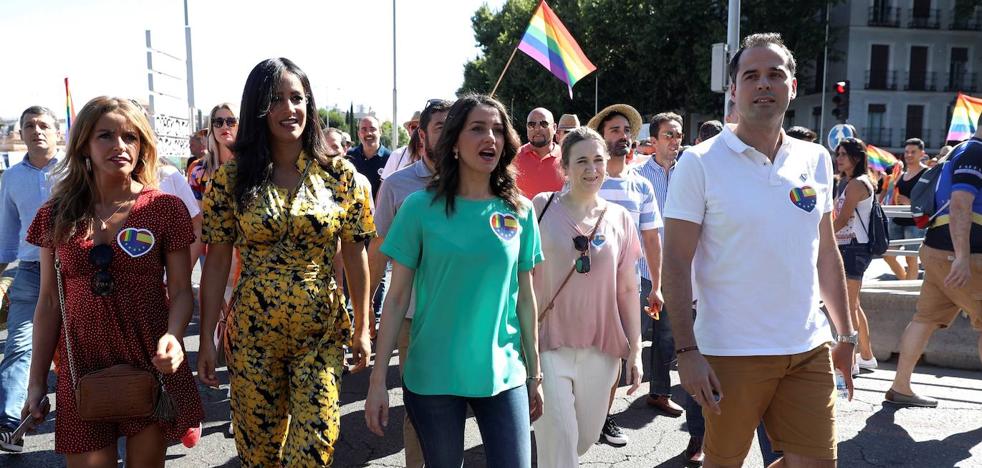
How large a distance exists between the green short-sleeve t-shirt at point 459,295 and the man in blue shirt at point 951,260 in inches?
138

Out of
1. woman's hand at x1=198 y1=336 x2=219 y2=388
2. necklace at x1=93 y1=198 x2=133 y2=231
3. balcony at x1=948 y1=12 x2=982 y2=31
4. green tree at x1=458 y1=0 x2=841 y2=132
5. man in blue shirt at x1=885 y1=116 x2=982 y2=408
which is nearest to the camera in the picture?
necklace at x1=93 y1=198 x2=133 y2=231

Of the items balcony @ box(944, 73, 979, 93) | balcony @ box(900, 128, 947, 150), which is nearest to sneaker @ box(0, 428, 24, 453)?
balcony @ box(900, 128, 947, 150)

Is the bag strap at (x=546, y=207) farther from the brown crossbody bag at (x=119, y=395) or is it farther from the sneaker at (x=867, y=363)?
the sneaker at (x=867, y=363)

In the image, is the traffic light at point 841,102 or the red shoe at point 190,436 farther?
the traffic light at point 841,102

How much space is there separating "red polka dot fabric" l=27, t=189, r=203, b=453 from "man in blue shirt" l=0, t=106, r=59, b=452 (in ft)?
6.51

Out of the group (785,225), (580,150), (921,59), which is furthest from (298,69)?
(921,59)

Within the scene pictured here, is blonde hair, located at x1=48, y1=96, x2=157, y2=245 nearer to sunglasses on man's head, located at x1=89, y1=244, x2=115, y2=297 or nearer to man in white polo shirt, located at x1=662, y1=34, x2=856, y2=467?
sunglasses on man's head, located at x1=89, y1=244, x2=115, y2=297

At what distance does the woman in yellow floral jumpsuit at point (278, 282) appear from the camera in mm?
2781

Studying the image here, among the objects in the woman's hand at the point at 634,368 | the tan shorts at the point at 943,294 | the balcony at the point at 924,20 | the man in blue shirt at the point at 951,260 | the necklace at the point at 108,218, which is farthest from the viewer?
the balcony at the point at 924,20

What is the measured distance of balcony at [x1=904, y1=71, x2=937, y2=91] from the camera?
4072 centimetres

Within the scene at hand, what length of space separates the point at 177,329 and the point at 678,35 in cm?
3272

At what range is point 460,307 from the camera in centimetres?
268

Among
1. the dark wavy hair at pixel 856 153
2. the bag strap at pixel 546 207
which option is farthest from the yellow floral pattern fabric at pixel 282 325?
the dark wavy hair at pixel 856 153

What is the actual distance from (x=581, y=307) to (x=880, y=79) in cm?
4310
